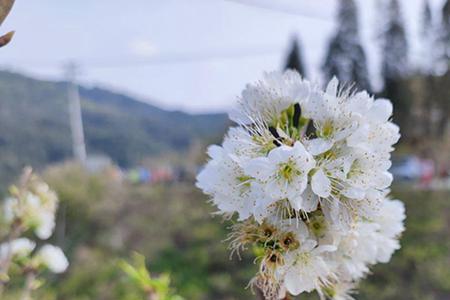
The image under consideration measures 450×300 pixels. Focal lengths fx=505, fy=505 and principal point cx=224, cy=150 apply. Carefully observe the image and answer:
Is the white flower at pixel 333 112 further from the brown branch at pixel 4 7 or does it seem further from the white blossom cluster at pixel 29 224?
the white blossom cluster at pixel 29 224

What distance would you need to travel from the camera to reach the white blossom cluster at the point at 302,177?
18.2 inches

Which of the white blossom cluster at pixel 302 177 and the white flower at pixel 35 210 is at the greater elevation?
the white blossom cluster at pixel 302 177

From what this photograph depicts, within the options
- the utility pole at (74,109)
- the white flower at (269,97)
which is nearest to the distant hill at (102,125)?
the utility pole at (74,109)

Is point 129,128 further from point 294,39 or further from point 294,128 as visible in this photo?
point 294,128

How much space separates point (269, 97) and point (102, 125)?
43.4 feet

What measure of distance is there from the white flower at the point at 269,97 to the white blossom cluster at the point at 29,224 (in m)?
0.50

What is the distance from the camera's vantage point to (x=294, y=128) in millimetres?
535

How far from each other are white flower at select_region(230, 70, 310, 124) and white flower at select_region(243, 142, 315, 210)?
0.08 meters

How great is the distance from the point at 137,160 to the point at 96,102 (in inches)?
69.8

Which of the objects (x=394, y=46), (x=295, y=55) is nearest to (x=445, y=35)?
(x=394, y=46)

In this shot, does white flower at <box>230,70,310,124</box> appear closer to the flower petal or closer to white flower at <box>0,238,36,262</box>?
the flower petal

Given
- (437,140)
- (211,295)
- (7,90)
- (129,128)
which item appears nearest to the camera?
(211,295)

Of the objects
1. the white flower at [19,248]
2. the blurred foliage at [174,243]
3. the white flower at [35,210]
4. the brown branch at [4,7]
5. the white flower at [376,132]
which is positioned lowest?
the blurred foliage at [174,243]

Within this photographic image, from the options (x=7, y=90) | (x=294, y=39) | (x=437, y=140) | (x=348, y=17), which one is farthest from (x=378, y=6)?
(x=7, y=90)
